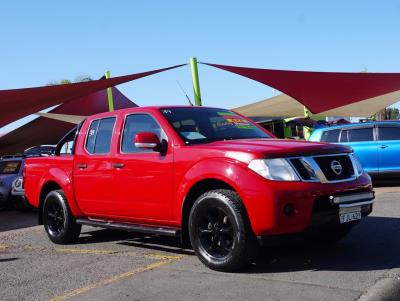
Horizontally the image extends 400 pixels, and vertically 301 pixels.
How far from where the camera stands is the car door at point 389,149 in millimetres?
12805

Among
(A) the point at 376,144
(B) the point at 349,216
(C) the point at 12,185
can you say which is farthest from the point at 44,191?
(A) the point at 376,144

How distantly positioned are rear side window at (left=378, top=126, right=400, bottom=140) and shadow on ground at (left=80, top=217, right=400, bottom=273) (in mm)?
5854

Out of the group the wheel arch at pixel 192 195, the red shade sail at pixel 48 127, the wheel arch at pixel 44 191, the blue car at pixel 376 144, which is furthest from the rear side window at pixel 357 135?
the red shade sail at pixel 48 127

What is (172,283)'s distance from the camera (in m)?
4.94

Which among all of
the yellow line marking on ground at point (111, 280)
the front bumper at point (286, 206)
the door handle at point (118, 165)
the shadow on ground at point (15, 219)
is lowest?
the shadow on ground at point (15, 219)

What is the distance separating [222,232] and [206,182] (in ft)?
1.82

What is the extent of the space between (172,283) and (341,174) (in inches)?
78.0

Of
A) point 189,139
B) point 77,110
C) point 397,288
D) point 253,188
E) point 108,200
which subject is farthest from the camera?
point 77,110

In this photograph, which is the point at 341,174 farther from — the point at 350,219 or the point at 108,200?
the point at 108,200

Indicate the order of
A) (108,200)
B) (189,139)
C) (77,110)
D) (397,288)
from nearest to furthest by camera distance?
1. (397,288)
2. (189,139)
3. (108,200)
4. (77,110)

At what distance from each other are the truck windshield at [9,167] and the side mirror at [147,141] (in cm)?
952

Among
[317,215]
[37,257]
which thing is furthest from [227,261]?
[37,257]

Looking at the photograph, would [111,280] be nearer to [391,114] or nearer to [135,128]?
[135,128]

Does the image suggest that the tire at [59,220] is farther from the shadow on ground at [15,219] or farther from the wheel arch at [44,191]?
the shadow on ground at [15,219]
